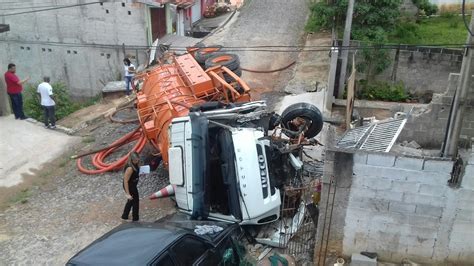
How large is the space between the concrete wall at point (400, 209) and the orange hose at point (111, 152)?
202 inches

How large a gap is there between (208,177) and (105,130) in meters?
5.83

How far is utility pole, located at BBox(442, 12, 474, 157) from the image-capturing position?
19.8ft

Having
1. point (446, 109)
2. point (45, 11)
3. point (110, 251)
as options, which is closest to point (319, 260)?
point (110, 251)

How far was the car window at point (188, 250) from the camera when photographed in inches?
226

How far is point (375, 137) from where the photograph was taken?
297 inches

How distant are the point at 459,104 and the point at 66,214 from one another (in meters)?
6.93

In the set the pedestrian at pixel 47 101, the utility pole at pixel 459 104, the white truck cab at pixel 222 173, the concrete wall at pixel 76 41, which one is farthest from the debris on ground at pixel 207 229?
the concrete wall at pixel 76 41

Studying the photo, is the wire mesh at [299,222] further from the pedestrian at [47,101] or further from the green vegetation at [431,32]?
the green vegetation at [431,32]

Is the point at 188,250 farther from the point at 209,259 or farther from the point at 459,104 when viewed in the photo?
the point at 459,104

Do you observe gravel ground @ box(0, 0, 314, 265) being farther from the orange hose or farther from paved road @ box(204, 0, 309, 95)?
paved road @ box(204, 0, 309, 95)

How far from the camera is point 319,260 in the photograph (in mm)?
6785

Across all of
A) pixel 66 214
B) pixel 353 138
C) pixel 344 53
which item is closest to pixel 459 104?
pixel 353 138

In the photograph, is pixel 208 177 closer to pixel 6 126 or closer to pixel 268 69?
pixel 6 126

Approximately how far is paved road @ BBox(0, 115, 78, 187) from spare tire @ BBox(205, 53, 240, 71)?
3.98 m
